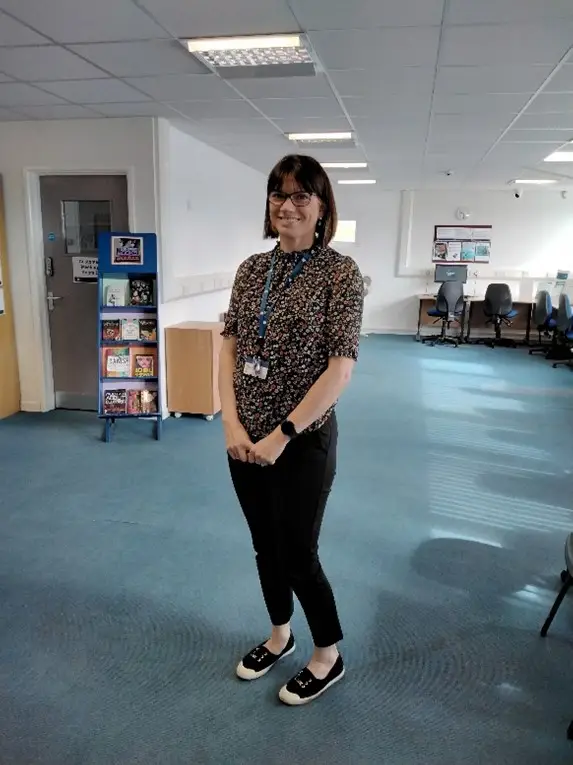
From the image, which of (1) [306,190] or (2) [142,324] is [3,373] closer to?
(2) [142,324]

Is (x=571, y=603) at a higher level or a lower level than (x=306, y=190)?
lower

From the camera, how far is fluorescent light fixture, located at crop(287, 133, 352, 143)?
5.28 m

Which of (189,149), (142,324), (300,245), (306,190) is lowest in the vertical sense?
(142,324)

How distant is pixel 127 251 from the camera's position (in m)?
4.36

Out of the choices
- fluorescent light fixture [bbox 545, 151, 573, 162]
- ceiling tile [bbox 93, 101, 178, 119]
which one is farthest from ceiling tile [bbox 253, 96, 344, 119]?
fluorescent light fixture [bbox 545, 151, 573, 162]

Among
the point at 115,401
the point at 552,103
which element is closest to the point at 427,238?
the point at 552,103

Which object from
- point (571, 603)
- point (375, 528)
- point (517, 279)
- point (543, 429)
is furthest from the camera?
point (517, 279)

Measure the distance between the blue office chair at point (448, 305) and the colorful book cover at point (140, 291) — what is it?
18.9 ft

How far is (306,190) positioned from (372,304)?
8942mm

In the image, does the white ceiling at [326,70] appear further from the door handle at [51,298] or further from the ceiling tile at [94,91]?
the door handle at [51,298]

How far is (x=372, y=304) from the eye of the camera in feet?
34.1

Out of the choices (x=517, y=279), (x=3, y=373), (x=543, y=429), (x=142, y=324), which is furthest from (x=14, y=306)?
(x=517, y=279)

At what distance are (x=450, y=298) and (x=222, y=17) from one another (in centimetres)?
702

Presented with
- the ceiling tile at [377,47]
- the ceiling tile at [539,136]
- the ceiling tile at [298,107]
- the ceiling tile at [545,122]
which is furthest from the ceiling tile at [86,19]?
the ceiling tile at [539,136]
